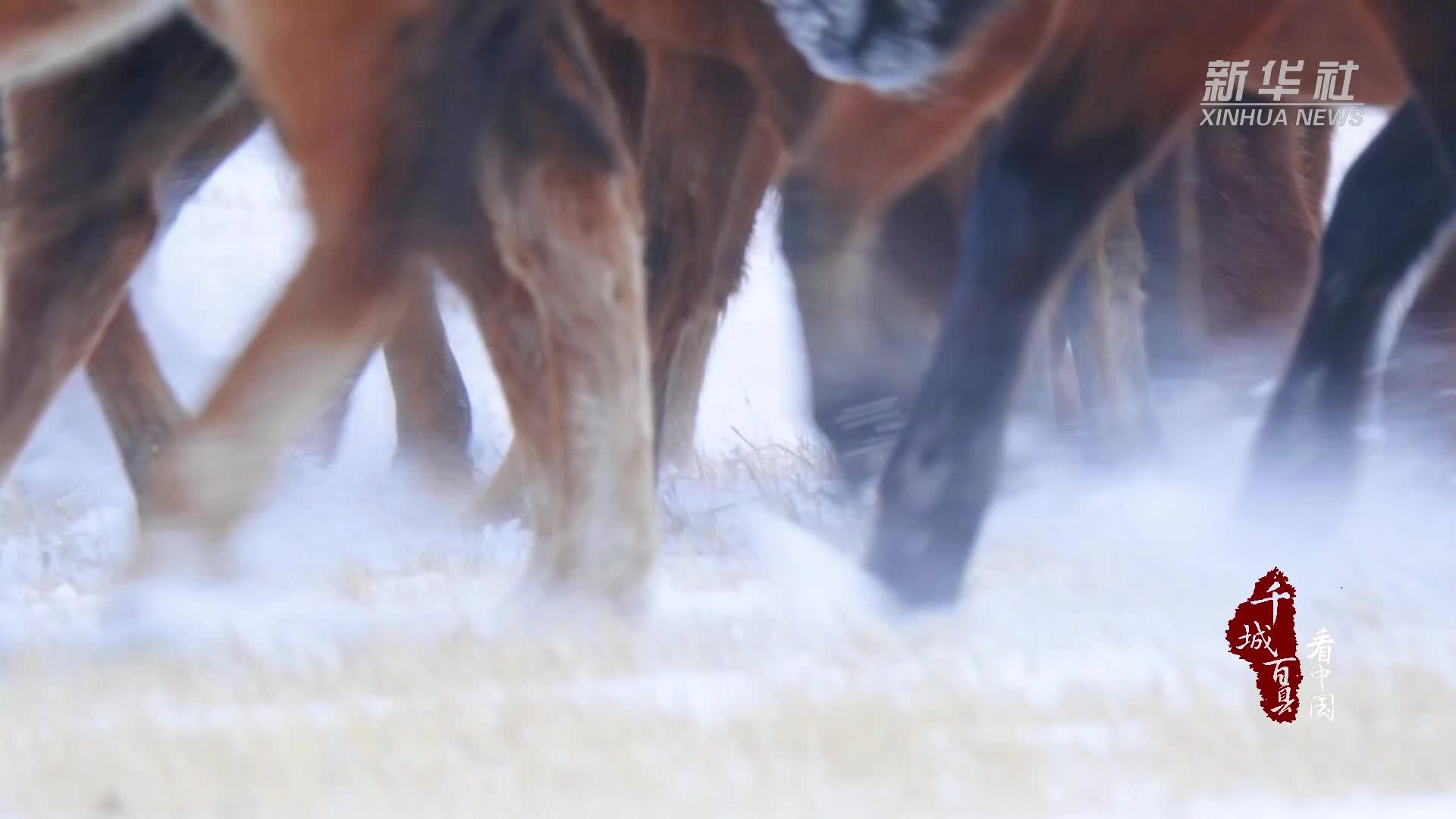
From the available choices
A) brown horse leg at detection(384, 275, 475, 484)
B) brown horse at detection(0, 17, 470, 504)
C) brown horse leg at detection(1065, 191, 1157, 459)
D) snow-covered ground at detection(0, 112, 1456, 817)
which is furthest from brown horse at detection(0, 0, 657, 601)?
brown horse leg at detection(1065, 191, 1157, 459)

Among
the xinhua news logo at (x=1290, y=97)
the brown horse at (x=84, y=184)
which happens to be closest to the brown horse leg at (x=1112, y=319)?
the xinhua news logo at (x=1290, y=97)

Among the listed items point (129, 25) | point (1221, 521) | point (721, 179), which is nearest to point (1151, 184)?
point (721, 179)

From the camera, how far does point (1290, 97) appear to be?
3.51m

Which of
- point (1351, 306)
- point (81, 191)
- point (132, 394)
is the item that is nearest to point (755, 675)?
point (1351, 306)

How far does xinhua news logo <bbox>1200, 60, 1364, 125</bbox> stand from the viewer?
3.28 m

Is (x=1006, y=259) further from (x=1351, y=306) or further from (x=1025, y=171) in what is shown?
(x=1351, y=306)

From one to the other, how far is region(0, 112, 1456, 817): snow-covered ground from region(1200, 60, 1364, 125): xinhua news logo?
649mm

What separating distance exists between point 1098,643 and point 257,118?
2084 mm

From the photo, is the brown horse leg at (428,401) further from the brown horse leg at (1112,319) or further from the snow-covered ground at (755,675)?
the brown horse leg at (1112,319)

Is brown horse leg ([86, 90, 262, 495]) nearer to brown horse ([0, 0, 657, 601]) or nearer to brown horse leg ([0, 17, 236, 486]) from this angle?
brown horse leg ([0, 17, 236, 486])

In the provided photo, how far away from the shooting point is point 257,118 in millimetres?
3504

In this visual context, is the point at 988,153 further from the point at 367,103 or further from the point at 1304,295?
the point at 1304,295

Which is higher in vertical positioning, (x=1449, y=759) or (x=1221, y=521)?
(x=1449, y=759)

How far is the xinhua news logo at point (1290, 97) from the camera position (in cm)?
328
